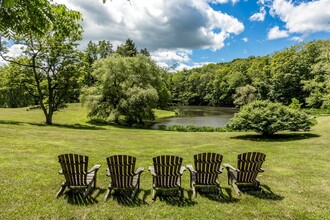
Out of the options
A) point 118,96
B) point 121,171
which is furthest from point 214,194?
point 118,96

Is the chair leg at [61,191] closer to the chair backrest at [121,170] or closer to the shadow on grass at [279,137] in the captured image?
the chair backrest at [121,170]

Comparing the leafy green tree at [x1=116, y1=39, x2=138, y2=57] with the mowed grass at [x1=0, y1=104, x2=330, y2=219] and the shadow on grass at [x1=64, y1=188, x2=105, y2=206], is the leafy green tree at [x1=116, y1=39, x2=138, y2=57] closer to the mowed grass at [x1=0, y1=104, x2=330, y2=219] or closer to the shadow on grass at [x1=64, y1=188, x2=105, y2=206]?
the mowed grass at [x1=0, y1=104, x2=330, y2=219]

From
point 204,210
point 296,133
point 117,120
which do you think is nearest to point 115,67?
point 117,120

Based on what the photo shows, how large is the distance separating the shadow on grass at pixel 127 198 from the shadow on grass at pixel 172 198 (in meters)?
0.39

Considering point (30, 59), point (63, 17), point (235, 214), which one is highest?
point (30, 59)

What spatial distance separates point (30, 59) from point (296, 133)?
23565mm

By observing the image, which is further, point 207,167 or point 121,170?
point 207,167

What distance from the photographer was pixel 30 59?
2269 centimetres

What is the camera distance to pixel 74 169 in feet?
20.1

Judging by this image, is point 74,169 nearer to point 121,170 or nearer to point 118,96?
point 121,170

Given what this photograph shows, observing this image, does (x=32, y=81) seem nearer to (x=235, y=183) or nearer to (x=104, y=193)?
(x=104, y=193)

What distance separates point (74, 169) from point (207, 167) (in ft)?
11.3

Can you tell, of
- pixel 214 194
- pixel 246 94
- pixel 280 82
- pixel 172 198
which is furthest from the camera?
pixel 246 94

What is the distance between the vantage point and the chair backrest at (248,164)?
673cm
